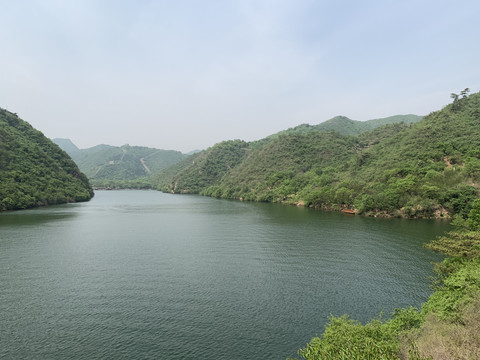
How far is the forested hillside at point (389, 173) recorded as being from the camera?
76938 mm

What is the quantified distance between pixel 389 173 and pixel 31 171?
142 meters

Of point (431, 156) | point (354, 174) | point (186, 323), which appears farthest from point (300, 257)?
point (354, 174)

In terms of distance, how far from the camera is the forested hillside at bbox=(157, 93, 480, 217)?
252ft

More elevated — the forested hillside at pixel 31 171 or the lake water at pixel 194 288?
the forested hillside at pixel 31 171

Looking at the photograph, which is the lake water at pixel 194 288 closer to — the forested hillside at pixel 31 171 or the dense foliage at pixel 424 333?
the dense foliage at pixel 424 333

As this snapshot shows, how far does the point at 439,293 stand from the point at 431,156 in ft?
278

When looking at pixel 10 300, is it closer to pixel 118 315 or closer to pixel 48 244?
pixel 118 315

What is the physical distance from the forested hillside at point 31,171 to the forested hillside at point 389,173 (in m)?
86.7

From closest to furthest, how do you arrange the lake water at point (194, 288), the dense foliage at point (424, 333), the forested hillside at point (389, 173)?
the dense foliage at point (424, 333), the lake water at point (194, 288), the forested hillside at point (389, 173)

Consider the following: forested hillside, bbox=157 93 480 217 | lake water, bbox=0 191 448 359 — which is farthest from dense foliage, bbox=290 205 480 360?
forested hillside, bbox=157 93 480 217

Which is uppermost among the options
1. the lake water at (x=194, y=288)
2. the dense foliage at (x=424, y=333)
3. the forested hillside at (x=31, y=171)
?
the forested hillside at (x=31, y=171)

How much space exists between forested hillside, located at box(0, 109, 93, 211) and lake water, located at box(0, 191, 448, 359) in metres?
49.1

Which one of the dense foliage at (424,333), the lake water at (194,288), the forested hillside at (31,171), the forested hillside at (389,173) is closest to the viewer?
the dense foliage at (424,333)

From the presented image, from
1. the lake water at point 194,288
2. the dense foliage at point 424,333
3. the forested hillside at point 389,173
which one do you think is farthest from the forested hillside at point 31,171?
the dense foliage at point 424,333
